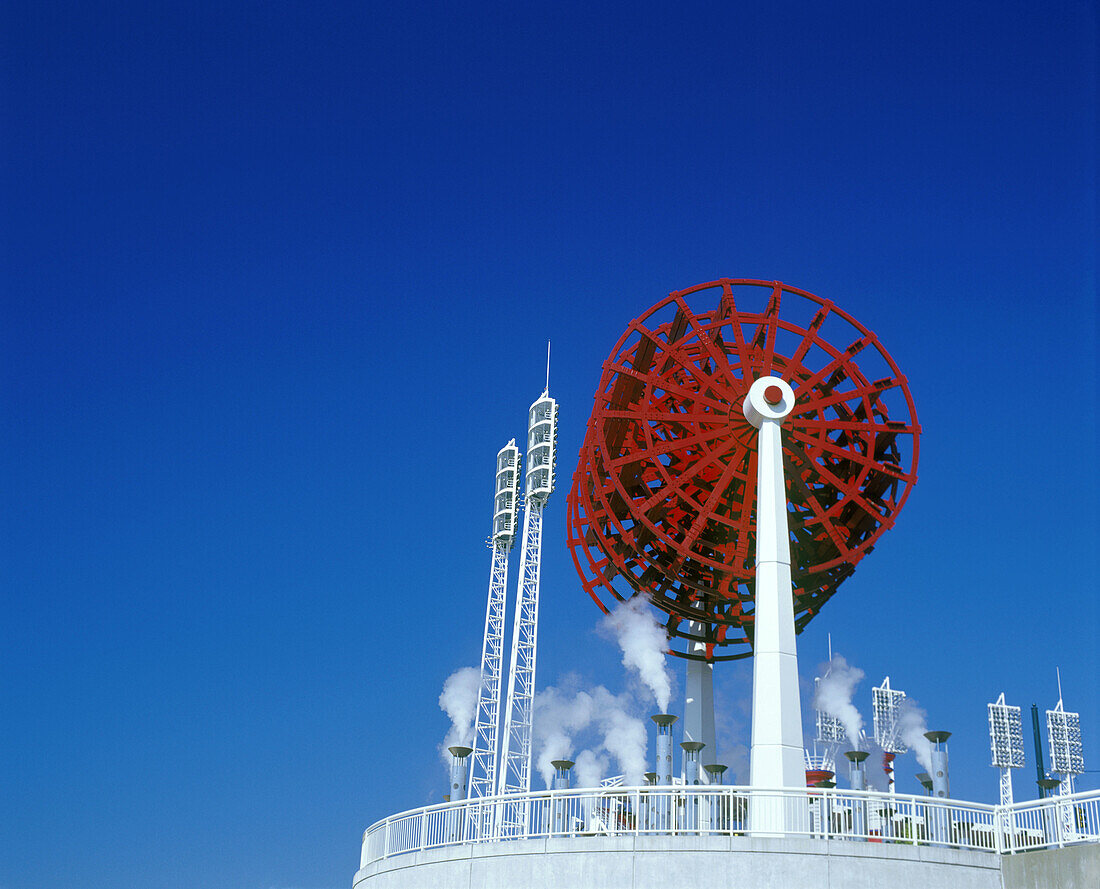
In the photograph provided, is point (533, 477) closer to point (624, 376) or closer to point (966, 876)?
point (624, 376)

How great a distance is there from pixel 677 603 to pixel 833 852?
1483cm

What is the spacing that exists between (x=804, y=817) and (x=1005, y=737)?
151 feet

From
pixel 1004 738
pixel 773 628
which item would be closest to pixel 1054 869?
pixel 773 628

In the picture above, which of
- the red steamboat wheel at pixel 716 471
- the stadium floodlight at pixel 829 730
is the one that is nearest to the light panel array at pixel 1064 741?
the stadium floodlight at pixel 829 730

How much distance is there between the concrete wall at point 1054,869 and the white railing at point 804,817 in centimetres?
34

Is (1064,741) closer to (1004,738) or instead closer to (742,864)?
(1004,738)

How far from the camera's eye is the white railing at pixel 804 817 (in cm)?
1855

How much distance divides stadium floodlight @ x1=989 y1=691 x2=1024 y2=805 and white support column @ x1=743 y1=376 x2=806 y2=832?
41.1 m

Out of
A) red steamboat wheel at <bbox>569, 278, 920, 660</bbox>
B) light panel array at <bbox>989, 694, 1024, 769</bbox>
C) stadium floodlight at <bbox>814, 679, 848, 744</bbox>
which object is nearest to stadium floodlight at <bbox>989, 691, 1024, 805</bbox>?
light panel array at <bbox>989, 694, 1024, 769</bbox>

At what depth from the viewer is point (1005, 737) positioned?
59844 millimetres

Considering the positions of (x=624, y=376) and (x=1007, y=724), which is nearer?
(x=624, y=376)

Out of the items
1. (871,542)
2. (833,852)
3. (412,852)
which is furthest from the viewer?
(871,542)

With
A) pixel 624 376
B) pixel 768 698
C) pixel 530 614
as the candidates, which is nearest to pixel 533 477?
A: pixel 530 614

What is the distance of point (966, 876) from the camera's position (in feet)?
60.3
